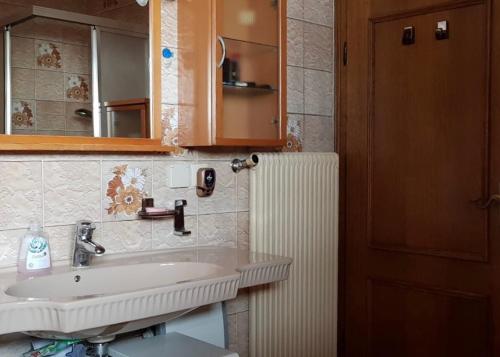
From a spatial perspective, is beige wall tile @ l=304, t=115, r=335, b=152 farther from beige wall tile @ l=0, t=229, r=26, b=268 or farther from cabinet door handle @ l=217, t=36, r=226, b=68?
beige wall tile @ l=0, t=229, r=26, b=268

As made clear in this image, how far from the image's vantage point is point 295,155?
242 cm

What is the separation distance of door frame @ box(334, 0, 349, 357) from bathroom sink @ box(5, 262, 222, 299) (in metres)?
1.02

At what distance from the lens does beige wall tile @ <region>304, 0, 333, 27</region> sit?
266 centimetres

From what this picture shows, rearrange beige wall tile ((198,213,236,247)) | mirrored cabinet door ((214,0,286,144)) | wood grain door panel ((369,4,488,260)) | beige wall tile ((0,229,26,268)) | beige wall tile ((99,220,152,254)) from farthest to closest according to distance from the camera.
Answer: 1. wood grain door panel ((369,4,488,260))
2. beige wall tile ((198,213,236,247))
3. mirrored cabinet door ((214,0,286,144))
4. beige wall tile ((99,220,152,254))
5. beige wall tile ((0,229,26,268))

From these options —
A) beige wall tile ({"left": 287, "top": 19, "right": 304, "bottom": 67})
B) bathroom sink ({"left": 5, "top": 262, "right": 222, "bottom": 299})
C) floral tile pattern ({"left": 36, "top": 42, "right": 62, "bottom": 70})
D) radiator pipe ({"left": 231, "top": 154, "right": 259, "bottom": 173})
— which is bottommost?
bathroom sink ({"left": 5, "top": 262, "right": 222, "bottom": 299})

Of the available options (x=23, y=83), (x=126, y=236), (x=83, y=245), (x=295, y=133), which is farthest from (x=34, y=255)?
(x=295, y=133)

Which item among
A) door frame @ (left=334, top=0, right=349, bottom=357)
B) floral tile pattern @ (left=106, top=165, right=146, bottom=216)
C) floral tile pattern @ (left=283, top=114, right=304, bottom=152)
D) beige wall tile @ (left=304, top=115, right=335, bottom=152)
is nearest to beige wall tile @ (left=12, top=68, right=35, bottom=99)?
floral tile pattern @ (left=106, top=165, right=146, bottom=216)

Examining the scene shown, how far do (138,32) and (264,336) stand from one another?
3.96ft

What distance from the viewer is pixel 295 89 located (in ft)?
8.55

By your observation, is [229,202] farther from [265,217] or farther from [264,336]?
[264,336]

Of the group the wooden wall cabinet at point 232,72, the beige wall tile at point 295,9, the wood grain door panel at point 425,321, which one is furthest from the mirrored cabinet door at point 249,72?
the wood grain door panel at point 425,321

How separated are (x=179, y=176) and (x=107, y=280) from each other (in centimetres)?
50

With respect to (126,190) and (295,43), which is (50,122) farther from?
(295,43)

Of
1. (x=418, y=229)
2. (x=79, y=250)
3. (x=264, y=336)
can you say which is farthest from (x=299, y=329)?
(x=79, y=250)
